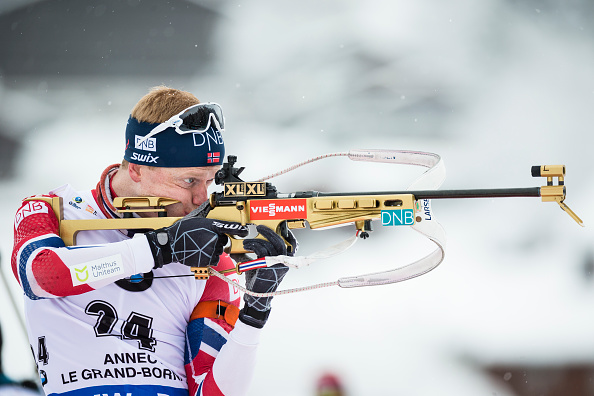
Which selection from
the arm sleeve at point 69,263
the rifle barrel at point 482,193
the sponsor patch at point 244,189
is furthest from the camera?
the sponsor patch at point 244,189

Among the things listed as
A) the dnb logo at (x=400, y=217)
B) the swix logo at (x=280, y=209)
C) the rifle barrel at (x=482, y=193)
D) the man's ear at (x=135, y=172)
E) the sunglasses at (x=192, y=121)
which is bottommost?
the dnb logo at (x=400, y=217)

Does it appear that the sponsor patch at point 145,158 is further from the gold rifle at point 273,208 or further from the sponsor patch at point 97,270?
the sponsor patch at point 97,270

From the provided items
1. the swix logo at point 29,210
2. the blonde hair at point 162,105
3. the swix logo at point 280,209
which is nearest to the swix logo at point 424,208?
the swix logo at point 280,209

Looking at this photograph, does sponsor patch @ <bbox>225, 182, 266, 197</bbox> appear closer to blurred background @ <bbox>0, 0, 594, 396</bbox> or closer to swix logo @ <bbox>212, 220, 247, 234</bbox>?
swix logo @ <bbox>212, 220, 247, 234</bbox>

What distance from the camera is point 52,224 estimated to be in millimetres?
1929

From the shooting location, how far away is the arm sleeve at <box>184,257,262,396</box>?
76.3 inches

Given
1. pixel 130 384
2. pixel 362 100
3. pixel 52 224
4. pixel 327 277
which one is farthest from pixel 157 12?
pixel 130 384

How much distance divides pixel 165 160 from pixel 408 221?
2.64ft

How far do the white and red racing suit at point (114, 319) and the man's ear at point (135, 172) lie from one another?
0.15 meters

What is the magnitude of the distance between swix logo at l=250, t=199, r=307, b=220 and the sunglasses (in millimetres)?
361

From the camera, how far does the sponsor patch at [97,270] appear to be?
5.94 feet

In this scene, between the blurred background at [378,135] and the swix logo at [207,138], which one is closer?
the swix logo at [207,138]

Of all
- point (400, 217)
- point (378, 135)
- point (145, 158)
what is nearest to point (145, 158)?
point (145, 158)

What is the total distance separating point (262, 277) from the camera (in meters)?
1.87
